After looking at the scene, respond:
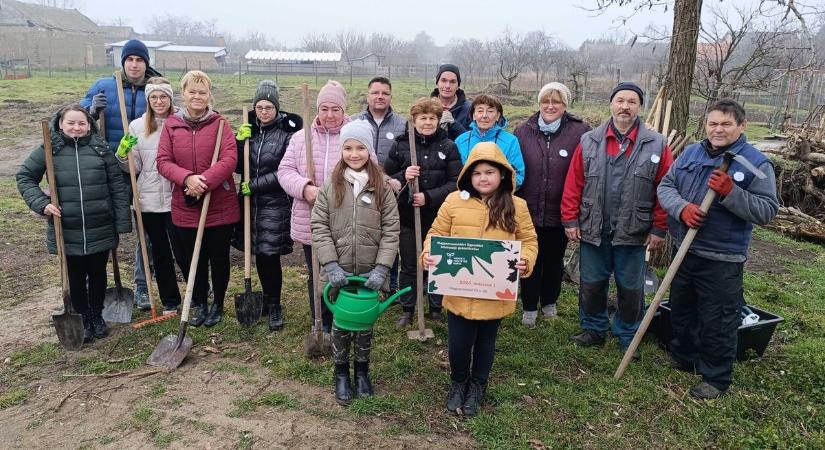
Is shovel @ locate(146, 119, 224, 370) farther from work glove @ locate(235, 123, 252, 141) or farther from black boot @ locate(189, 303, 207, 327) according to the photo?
black boot @ locate(189, 303, 207, 327)

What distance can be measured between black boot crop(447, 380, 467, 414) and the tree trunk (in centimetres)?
407

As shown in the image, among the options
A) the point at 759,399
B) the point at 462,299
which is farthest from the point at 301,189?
the point at 759,399

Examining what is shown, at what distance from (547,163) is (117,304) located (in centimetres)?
408

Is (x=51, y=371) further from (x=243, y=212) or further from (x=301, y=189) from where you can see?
(x=301, y=189)

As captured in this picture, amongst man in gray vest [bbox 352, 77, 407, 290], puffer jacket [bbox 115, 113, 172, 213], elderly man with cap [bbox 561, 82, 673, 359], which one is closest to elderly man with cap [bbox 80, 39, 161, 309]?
Answer: puffer jacket [bbox 115, 113, 172, 213]

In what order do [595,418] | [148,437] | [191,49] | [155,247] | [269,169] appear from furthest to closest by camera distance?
[191,49] → [155,247] → [269,169] → [595,418] → [148,437]

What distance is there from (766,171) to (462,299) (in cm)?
214

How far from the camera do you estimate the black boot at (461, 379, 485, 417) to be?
3.69 m

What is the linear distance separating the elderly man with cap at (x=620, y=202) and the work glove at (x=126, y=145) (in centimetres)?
361

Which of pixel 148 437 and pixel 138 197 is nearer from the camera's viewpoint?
pixel 148 437

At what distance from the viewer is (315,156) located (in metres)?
4.39

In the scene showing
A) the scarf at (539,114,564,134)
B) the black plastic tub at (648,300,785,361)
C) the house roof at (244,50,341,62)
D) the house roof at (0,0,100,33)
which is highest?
the house roof at (0,0,100,33)

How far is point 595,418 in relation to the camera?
3.70 m

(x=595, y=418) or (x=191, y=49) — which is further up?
(x=191, y=49)
